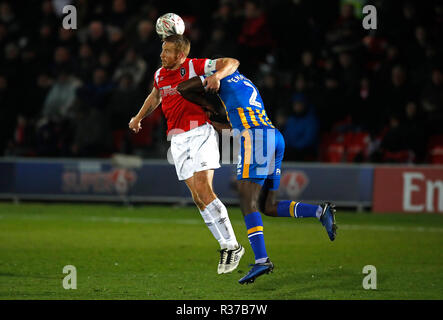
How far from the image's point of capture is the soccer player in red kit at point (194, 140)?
810cm

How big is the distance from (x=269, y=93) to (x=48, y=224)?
18.9ft

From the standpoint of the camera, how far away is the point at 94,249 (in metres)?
10.6

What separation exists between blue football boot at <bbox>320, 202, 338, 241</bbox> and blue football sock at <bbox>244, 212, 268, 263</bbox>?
0.64 meters

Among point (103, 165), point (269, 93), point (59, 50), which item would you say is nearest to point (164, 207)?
point (103, 165)

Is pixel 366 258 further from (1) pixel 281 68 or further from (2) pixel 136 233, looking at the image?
(1) pixel 281 68

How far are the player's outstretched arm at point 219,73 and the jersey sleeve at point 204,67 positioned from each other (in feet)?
0.43

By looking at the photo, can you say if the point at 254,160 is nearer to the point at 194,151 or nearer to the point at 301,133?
the point at 194,151

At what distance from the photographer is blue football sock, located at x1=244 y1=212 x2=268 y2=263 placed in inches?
293

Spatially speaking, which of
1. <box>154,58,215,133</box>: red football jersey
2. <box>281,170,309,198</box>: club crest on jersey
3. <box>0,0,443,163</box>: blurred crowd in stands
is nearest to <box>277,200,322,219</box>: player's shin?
<box>154,58,215,133</box>: red football jersey

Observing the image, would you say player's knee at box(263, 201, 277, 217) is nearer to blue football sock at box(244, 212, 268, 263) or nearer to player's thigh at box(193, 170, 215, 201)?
blue football sock at box(244, 212, 268, 263)

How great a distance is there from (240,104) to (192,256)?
2.89m

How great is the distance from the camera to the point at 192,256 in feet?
32.8

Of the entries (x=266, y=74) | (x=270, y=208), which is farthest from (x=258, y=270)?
(x=266, y=74)
